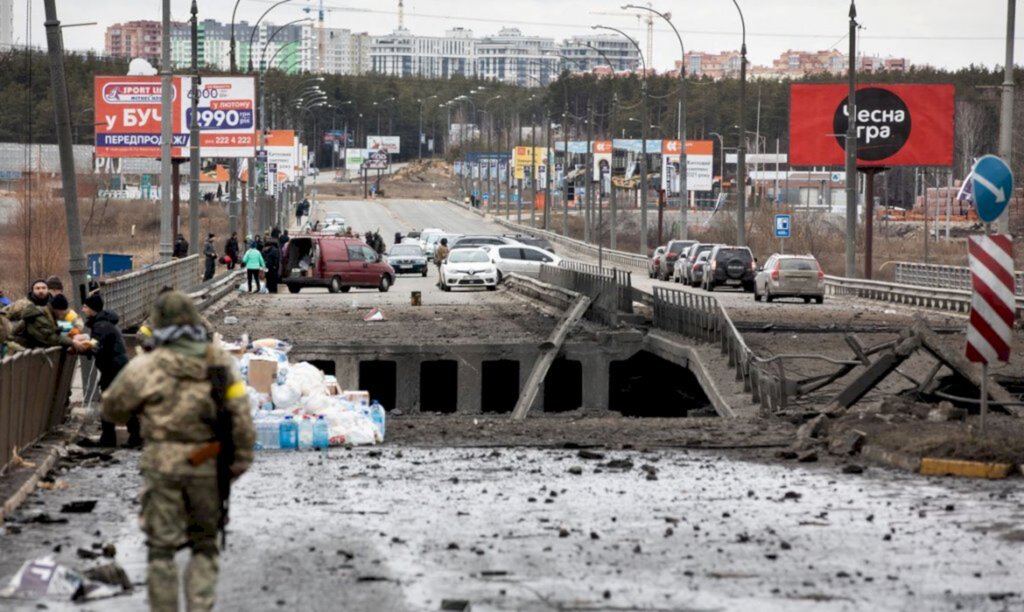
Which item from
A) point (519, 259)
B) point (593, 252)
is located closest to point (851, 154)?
point (519, 259)

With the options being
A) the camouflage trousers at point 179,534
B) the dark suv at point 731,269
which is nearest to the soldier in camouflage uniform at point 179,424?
the camouflage trousers at point 179,534

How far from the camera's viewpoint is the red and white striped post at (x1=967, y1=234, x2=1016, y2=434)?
17644 mm

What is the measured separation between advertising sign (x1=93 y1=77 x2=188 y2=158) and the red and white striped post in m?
54.5

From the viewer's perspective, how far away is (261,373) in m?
21.2

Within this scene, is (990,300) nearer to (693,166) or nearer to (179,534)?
(179,534)

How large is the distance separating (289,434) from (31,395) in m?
2.61

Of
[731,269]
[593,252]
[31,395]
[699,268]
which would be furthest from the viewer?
[593,252]

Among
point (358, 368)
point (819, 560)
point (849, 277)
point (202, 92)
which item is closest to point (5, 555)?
point (819, 560)

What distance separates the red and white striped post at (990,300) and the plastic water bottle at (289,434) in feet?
22.1

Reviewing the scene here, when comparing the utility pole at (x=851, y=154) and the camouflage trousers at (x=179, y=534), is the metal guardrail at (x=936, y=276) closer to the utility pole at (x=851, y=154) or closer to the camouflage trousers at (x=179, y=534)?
the utility pole at (x=851, y=154)

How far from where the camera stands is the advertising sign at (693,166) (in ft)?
355

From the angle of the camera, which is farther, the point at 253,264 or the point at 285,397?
the point at 253,264

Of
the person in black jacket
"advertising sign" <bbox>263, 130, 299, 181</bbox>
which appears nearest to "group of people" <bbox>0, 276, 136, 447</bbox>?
the person in black jacket

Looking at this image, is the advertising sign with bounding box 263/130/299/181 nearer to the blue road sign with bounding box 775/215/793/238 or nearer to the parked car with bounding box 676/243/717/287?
the parked car with bounding box 676/243/717/287
